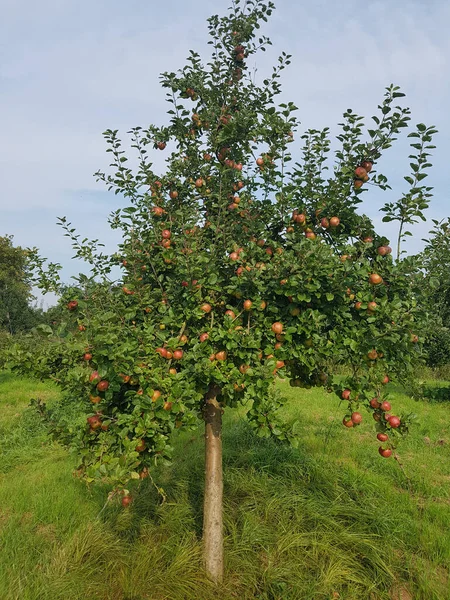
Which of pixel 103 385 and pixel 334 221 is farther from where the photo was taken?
pixel 334 221

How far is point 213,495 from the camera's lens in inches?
137

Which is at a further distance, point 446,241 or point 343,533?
point 343,533

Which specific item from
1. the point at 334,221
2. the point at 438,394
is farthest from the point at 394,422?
the point at 438,394

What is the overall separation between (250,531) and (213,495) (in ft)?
2.34

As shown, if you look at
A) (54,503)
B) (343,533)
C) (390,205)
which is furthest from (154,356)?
(54,503)

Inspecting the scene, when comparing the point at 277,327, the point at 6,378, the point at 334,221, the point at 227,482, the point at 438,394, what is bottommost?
the point at 6,378

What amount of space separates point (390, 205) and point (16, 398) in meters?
10.5

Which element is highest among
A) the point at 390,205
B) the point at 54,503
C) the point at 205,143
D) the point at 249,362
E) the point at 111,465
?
the point at 205,143

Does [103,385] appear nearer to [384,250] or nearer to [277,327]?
[277,327]

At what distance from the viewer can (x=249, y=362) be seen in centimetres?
266

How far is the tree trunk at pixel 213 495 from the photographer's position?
11.2 ft

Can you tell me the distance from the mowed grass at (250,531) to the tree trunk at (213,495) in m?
0.12

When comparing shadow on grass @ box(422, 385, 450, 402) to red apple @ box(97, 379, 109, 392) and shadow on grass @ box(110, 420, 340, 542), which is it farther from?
Result: red apple @ box(97, 379, 109, 392)

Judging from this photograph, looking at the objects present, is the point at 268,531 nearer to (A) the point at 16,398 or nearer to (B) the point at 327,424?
(B) the point at 327,424
